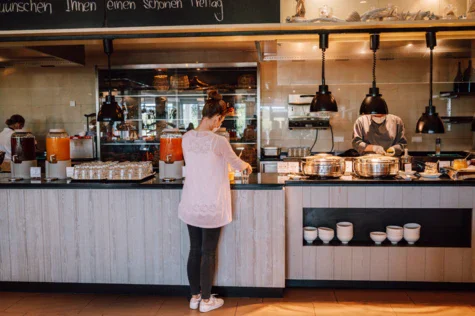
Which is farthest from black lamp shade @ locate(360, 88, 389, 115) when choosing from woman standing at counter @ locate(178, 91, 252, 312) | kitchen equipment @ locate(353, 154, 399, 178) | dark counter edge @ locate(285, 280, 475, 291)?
dark counter edge @ locate(285, 280, 475, 291)

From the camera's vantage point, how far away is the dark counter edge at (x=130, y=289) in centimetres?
391

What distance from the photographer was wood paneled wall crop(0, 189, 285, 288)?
386cm

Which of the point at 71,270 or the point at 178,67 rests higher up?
the point at 178,67

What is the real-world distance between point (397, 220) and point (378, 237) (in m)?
0.39

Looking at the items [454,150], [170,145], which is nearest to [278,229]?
[170,145]

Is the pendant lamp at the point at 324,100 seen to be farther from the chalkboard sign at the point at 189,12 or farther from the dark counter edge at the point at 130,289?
the dark counter edge at the point at 130,289

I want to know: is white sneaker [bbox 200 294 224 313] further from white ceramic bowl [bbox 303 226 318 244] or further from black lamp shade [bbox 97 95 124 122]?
black lamp shade [bbox 97 95 124 122]

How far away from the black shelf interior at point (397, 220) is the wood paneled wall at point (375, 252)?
136 millimetres

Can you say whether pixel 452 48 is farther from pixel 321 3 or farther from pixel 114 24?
pixel 114 24

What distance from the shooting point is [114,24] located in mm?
3949

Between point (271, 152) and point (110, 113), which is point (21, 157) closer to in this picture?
point (110, 113)

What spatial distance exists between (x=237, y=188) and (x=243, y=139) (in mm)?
3434

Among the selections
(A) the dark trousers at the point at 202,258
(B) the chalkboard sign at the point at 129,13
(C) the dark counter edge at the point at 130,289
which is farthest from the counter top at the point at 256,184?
(B) the chalkboard sign at the point at 129,13

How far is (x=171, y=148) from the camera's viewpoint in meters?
4.18
